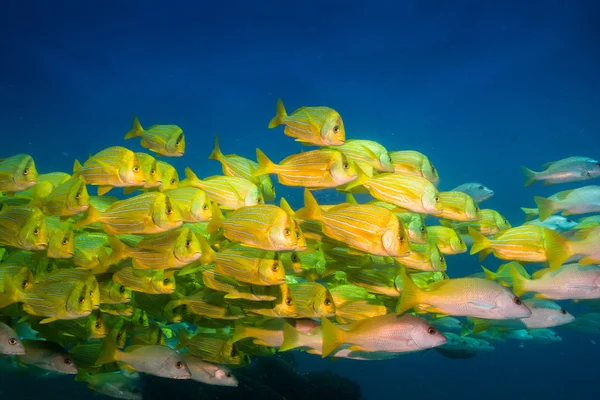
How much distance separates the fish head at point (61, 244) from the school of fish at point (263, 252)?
0.04ft

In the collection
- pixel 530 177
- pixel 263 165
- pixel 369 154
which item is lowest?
pixel 263 165

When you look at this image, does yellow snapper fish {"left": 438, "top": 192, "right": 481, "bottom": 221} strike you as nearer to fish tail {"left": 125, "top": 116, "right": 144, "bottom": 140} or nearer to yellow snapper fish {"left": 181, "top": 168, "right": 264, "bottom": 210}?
yellow snapper fish {"left": 181, "top": 168, "right": 264, "bottom": 210}

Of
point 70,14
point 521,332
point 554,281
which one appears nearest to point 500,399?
point 521,332

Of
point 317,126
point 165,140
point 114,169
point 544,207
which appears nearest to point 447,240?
point 544,207

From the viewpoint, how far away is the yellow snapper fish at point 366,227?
3.44 meters

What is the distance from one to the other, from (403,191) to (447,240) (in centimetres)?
146

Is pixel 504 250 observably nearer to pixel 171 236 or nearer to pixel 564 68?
pixel 171 236

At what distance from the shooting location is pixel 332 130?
425 centimetres

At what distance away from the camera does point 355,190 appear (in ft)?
15.1

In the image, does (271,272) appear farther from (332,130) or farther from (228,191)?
(332,130)

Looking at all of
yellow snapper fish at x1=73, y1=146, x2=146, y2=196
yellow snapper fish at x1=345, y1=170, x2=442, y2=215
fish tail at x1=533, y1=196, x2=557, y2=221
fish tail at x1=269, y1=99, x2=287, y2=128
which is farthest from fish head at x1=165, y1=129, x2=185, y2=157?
fish tail at x1=533, y1=196, x2=557, y2=221

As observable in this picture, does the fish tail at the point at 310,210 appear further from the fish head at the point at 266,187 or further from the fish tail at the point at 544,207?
the fish tail at the point at 544,207

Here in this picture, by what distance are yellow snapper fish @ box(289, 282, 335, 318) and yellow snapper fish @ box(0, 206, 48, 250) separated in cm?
280

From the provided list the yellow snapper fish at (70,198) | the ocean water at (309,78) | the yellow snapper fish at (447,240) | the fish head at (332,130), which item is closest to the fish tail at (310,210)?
the fish head at (332,130)
